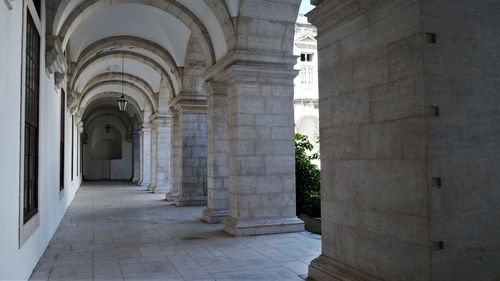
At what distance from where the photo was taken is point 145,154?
19406 mm

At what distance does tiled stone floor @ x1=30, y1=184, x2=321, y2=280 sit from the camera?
14.4 ft

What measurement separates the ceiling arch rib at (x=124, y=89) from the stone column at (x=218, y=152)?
8066mm

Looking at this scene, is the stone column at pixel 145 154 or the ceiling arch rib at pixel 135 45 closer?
the ceiling arch rib at pixel 135 45

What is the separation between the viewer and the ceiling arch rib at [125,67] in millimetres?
11984

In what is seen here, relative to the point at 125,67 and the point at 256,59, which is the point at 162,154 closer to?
the point at 125,67

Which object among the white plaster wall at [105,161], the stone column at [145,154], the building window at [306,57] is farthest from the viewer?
the white plaster wall at [105,161]

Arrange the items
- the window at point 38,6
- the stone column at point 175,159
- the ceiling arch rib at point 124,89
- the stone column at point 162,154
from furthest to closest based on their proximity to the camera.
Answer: the ceiling arch rib at point 124,89 < the stone column at point 162,154 < the stone column at point 175,159 < the window at point 38,6

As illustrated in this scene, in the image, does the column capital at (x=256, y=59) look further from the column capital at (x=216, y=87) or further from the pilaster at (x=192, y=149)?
the pilaster at (x=192, y=149)

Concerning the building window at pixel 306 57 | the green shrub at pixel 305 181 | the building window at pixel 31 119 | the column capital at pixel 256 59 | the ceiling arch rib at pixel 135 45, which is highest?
the building window at pixel 306 57

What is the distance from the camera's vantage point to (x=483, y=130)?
9.55 feet

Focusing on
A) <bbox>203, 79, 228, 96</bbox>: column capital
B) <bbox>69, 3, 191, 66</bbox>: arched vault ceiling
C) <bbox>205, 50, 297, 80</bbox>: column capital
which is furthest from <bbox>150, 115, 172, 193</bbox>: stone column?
<bbox>205, 50, 297, 80</bbox>: column capital

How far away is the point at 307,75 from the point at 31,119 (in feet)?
57.2

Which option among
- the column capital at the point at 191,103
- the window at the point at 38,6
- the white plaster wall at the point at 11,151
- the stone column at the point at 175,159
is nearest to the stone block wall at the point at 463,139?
the white plaster wall at the point at 11,151

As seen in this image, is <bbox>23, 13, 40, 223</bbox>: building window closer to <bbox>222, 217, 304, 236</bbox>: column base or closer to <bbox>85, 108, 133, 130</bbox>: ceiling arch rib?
<bbox>222, 217, 304, 236</bbox>: column base
